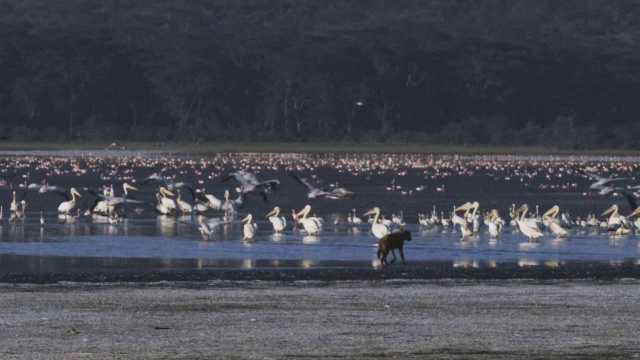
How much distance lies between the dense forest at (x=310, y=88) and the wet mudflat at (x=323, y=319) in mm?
88233

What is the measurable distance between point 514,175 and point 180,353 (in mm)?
48466

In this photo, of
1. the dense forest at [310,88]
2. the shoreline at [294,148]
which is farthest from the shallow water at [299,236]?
the dense forest at [310,88]

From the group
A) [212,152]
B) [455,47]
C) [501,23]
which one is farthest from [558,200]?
[501,23]

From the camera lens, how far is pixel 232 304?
60.9 feet

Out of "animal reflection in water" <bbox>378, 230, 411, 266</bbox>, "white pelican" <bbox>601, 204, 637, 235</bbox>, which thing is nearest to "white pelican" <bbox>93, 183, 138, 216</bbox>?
"white pelican" <bbox>601, 204, 637, 235</bbox>

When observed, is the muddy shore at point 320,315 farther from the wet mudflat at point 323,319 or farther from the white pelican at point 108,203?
the white pelican at point 108,203

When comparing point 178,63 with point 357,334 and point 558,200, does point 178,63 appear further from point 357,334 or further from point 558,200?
point 357,334

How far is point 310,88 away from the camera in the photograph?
12044 centimetres

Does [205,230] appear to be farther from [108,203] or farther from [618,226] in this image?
[618,226]

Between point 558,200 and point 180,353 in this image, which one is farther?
point 558,200

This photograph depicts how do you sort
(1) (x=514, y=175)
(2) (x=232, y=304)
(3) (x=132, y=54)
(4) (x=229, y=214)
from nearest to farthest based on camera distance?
(2) (x=232, y=304), (4) (x=229, y=214), (1) (x=514, y=175), (3) (x=132, y=54)

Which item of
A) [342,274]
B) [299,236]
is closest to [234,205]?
[299,236]

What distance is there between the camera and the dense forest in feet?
388

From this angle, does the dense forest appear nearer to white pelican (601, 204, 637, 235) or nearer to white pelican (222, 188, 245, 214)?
white pelican (222, 188, 245, 214)
